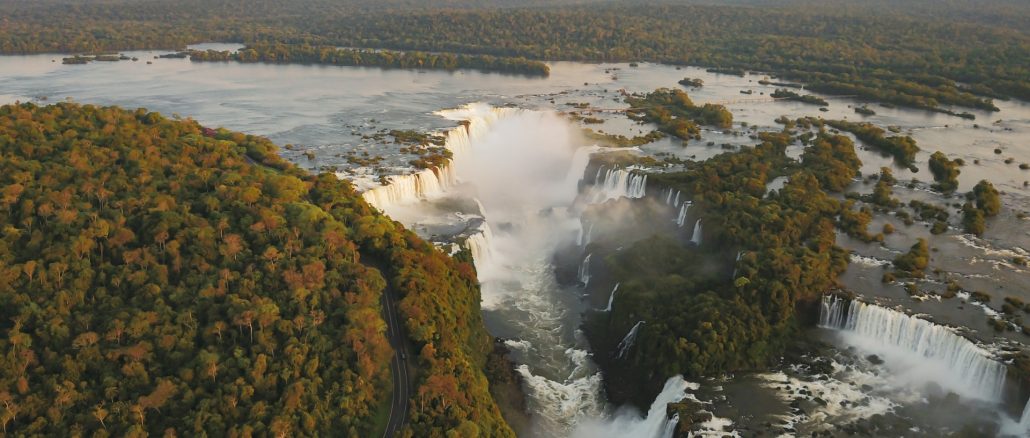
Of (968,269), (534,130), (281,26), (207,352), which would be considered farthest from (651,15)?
(207,352)

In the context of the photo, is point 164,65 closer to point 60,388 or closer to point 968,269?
point 60,388

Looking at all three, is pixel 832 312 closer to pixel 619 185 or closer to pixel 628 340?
pixel 628 340

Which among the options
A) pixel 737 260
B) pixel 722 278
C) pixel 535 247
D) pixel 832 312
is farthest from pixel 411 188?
pixel 832 312

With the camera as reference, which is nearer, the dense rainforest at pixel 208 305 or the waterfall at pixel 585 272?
the dense rainforest at pixel 208 305

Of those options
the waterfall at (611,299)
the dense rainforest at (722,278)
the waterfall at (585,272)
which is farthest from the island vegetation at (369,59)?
the waterfall at (611,299)

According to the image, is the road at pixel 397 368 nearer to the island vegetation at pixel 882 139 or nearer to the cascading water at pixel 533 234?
the cascading water at pixel 533 234

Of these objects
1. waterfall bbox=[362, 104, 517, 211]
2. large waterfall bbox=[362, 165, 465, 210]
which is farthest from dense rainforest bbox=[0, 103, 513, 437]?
waterfall bbox=[362, 104, 517, 211]
